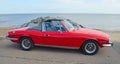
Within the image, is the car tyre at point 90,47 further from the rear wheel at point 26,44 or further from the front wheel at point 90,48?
the rear wheel at point 26,44

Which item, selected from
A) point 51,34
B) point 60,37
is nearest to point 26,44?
point 51,34

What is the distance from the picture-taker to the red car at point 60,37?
28.6 feet

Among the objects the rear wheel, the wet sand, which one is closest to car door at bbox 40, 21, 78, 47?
the wet sand

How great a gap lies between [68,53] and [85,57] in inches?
35.7

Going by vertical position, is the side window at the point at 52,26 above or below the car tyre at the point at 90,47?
above

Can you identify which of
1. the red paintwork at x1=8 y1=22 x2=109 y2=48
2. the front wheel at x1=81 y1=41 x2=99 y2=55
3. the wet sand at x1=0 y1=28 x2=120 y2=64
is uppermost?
the red paintwork at x1=8 y1=22 x2=109 y2=48

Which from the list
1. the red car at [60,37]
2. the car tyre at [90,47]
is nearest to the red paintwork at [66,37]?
the red car at [60,37]

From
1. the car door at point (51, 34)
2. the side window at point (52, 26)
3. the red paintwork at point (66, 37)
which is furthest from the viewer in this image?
the side window at point (52, 26)

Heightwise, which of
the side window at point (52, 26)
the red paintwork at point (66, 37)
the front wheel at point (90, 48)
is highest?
the side window at point (52, 26)

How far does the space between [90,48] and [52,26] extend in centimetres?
188

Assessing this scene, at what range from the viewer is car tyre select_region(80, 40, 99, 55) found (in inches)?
343

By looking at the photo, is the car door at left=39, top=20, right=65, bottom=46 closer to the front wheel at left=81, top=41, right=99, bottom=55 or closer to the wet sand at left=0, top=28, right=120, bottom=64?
the wet sand at left=0, top=28, right=120, bottom=64

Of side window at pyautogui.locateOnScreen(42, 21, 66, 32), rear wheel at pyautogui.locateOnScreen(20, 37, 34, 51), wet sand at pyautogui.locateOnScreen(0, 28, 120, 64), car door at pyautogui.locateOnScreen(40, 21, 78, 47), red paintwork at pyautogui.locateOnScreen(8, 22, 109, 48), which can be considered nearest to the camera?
wet sand at pyautogui.locateOnScreen(0, 28, 120, 64)

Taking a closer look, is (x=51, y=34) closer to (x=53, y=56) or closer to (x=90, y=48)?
(x=53, y=56)
